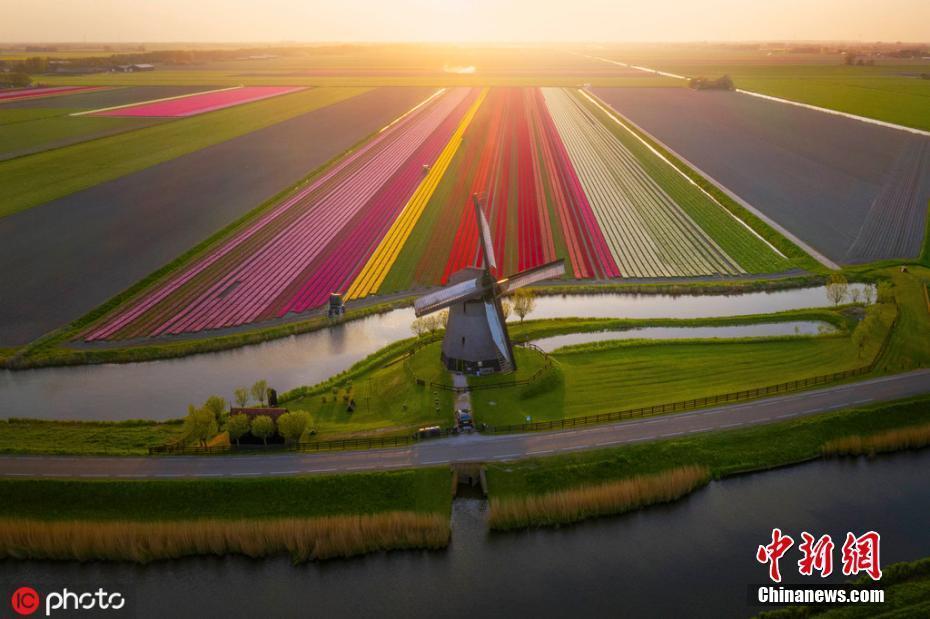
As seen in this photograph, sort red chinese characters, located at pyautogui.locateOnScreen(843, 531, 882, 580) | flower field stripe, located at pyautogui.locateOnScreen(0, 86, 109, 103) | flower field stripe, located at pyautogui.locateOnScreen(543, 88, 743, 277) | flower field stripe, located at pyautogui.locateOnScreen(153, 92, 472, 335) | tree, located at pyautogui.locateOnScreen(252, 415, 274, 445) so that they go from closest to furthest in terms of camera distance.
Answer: red chinese characters, located at pyautogui.locateOnScreen(843, 531, 882, 580)
tree, located at pyautogui.locateOnScreen(252, 415, 274, 445)
flower field stripe, located at pyautogui.locateOnScreen(153, 92, 472, 335)
flower field stripe, located at pyautogui.locateOnScreen(543, 88, 743, 277)
flower field stripe, located at pyautogui.locateOnScreen(0, 86, 109, 103)

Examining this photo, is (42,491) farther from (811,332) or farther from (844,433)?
(811,332)

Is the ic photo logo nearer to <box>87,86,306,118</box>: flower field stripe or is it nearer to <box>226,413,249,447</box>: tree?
<box>226,413,249,447</box>: tree

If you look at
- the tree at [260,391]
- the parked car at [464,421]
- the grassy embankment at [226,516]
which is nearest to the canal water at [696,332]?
the parked car at [464,421]

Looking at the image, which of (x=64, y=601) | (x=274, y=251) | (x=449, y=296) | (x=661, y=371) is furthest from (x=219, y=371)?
(x=661, y=371)

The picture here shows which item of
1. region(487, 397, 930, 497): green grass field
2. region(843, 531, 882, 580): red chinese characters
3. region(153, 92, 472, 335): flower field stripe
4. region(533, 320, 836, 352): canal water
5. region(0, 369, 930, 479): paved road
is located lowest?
region(843, 531, 882, 580): red chinese characters

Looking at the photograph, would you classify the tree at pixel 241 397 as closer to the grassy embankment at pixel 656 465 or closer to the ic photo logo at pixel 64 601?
the ic photo logo at pixel 64 601

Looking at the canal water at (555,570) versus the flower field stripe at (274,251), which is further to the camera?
the flower field stripe at (274,251)

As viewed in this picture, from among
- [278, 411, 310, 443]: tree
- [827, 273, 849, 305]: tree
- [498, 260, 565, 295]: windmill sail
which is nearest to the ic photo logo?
[278, 411, 310, 443]: tree
